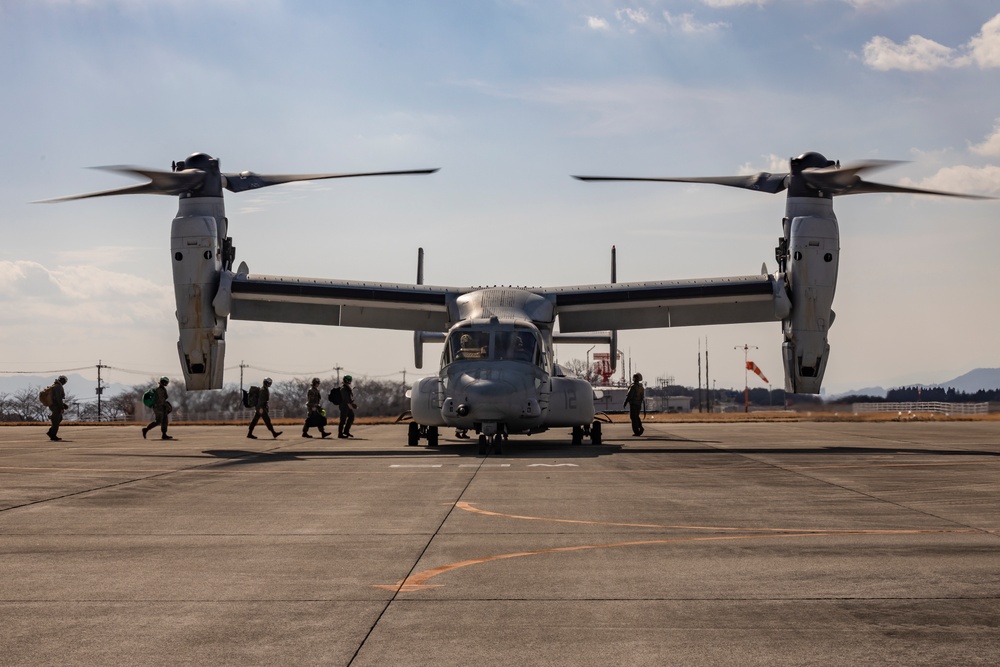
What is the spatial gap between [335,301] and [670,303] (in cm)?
890

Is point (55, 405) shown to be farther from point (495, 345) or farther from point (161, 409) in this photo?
point (495, 345)

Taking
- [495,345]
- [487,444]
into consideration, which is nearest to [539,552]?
[487,444]

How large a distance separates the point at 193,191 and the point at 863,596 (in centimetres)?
2204

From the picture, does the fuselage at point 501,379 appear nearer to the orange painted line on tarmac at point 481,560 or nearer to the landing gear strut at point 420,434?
the landing gear strut at point 420,434

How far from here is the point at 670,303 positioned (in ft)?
93.5

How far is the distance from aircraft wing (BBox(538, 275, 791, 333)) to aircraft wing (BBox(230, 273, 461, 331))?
137 inches

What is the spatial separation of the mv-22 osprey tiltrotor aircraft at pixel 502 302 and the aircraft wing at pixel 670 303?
0.13 ft

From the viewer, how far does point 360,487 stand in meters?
14.3

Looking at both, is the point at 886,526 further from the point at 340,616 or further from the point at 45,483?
the point at 45,483

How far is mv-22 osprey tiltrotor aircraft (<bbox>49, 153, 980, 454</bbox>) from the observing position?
22.4m

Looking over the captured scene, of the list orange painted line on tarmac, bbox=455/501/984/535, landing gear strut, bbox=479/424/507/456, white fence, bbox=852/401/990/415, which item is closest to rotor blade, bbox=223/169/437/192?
landing gear strut, bbox=479/424/507/456

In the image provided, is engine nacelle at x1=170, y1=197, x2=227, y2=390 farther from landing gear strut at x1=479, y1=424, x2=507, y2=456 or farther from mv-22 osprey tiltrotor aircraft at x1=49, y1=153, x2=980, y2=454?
landing gear strut at x1=479, y1=424, x2=507, y2=456

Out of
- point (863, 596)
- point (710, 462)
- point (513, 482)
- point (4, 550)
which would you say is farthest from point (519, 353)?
point (863, 596)

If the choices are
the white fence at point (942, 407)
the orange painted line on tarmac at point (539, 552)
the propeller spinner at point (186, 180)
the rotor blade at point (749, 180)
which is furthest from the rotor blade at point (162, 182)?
the white fence at point (942, 407)
